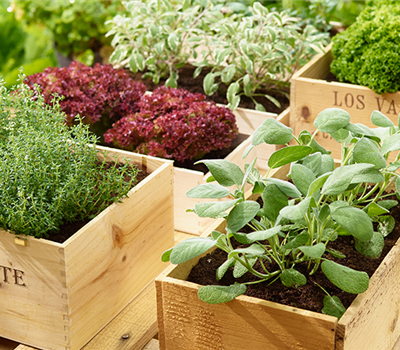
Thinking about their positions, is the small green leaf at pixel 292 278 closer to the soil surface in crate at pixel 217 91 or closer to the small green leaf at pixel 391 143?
the small green leaf at pixel 391 143

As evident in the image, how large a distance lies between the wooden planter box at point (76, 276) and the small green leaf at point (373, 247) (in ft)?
1.76

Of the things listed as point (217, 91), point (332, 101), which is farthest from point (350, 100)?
point (217, 91)

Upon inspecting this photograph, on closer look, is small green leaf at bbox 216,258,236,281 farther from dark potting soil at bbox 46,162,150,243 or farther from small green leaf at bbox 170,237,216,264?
dark potting soil at bbox 46,162,150,243

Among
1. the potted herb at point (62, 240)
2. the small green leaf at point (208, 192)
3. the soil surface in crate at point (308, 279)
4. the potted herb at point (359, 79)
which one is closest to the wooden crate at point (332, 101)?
→ the potted herb at point (359, 79)

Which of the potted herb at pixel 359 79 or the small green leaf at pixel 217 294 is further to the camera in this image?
the potted herb at pixel 359 79

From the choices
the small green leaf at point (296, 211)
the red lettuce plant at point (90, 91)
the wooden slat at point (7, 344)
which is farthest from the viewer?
the red lettuce plant at point (90, 91)

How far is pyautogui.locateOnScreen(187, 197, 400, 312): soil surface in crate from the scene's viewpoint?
0.98 metres

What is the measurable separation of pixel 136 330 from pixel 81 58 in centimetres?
274

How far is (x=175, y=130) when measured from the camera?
1.66 metres

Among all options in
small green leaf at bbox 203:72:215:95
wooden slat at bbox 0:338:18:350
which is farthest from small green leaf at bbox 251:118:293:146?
small green leaf at bbox 203:72:215:95

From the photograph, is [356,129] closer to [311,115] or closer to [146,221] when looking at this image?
[146,221]

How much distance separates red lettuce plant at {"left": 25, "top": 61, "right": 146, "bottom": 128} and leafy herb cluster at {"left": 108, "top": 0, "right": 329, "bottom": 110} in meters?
0.29

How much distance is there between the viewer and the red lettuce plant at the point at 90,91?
5.83ft

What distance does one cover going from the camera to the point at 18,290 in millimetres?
1191
